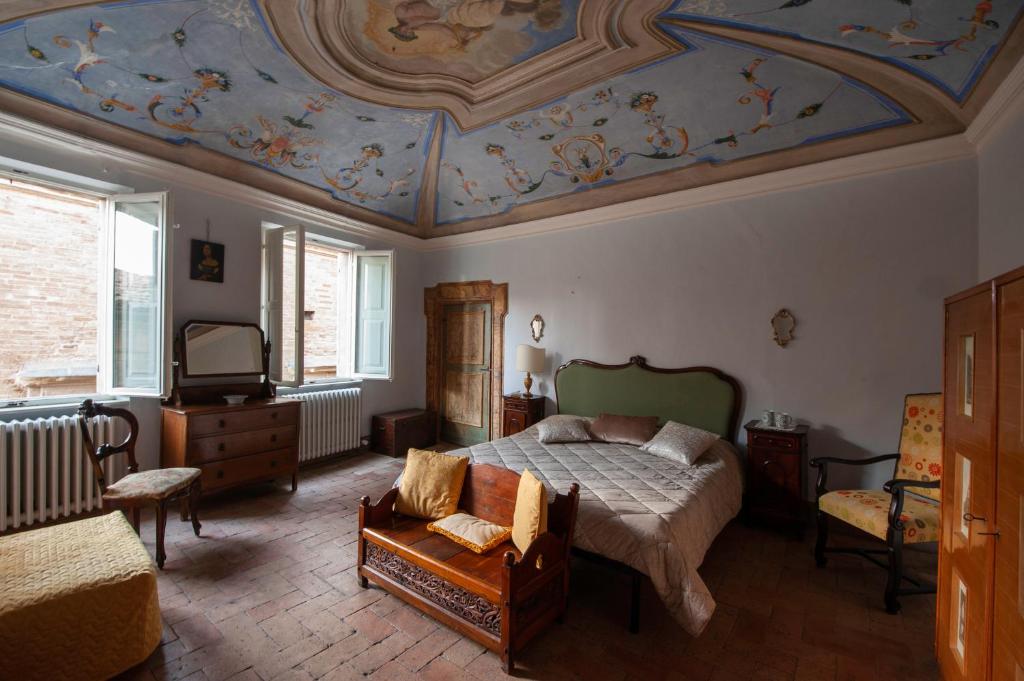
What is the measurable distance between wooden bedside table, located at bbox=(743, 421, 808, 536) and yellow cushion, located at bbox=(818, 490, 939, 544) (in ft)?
1.22

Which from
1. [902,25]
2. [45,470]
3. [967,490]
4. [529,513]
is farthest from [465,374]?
[902,25]

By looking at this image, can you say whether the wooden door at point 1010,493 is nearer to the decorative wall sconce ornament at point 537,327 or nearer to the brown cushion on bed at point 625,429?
the brown cushion on bed at point 625,429

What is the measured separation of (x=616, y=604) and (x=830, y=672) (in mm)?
997

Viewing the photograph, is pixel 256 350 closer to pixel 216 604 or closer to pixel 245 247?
pixel 245 247

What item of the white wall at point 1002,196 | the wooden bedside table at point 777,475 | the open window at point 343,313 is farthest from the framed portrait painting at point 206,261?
the white wall at point 1002,196

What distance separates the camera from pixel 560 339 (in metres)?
5.11

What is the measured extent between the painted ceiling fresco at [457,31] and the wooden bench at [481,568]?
2.94 meters

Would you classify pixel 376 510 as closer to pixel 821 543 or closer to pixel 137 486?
pixel 137 486

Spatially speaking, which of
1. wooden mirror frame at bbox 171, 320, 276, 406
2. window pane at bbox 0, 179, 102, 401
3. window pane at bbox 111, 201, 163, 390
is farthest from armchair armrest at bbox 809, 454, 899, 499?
window pane at bbox 0, 179, 102, 401

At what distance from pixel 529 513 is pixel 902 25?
11.2ft

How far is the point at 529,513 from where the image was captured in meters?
2.22

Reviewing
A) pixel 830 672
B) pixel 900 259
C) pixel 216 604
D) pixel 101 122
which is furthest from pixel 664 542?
pixel 101 122

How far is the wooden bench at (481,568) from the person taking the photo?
2.00 metres

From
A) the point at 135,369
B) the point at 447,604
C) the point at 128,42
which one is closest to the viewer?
the point at 447,604
